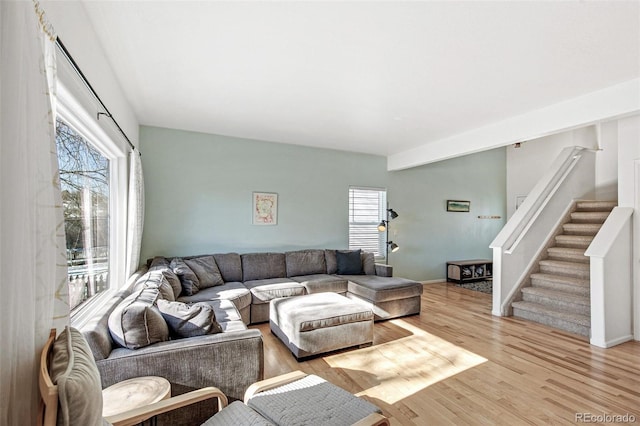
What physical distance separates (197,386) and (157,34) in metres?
2.36

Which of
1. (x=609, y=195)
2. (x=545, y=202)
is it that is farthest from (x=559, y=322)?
(x=609, y=195)

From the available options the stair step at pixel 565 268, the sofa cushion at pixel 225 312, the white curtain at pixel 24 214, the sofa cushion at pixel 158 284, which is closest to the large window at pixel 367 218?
the stair step at pixel 565 268

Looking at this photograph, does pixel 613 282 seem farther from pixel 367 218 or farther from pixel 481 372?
pixel 367 218

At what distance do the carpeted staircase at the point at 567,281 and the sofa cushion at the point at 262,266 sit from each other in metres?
3.38

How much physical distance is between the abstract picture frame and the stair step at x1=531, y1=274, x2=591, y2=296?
8.02 ft

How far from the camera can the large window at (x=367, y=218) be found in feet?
19.1

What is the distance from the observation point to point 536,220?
4.66m

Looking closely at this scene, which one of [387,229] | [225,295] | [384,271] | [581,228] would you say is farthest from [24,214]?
[581,228]

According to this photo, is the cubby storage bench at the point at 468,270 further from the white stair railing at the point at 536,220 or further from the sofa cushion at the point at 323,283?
the sofa cushion at the point at 323,283

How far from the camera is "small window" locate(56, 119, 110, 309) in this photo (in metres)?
2.05

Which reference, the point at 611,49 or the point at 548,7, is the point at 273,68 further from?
the point at 611,49

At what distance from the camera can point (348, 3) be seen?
5.92 ft

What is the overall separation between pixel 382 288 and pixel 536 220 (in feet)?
8.82

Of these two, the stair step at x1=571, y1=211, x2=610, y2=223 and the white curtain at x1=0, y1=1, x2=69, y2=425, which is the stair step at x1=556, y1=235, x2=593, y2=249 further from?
the white curtain at x1=0, y1=1, x2=69, y2=425
